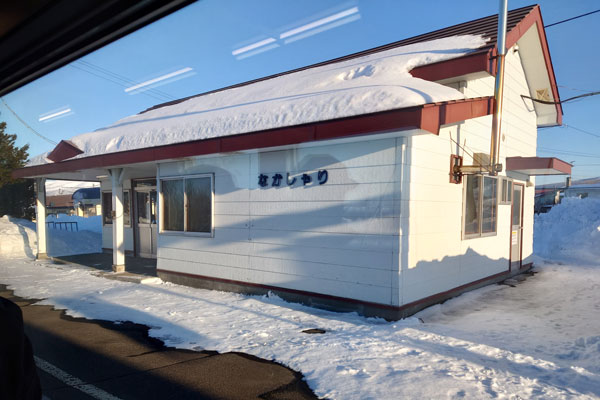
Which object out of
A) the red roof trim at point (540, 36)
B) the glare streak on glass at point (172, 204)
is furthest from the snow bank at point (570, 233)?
the glare streak on glass at point (172, 204)

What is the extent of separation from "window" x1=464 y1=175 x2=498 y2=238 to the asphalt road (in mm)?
5367

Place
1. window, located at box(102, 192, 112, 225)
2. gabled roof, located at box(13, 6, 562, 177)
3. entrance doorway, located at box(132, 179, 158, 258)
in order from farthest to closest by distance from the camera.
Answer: window, located at box(102, 192, 112, 225) < entrance doorway, located at box(132, 179, 158, 258) < gabled roof, located at box(13, 6, 562, 177)

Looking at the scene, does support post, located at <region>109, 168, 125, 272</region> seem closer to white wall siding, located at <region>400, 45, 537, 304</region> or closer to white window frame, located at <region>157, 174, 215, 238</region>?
white window frame, located at <region>157, 174, 215, 238</region>

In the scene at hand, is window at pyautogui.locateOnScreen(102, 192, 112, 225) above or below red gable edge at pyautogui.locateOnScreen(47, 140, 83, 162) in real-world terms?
below

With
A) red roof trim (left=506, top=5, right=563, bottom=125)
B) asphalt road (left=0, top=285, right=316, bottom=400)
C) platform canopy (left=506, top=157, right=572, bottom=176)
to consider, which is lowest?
asphalt road (left=0, top=285, right=316, bottom=400)

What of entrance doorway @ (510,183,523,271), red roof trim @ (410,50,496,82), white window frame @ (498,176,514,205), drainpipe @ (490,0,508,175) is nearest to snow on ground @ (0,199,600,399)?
entrance doorway @ (510,183,523,271)

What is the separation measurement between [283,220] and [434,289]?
9.75 ft

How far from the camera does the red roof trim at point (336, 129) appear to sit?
206 inches

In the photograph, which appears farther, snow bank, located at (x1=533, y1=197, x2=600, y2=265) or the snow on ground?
snow bank, located at (x1=533, y1=197, x2=600, y2=265)

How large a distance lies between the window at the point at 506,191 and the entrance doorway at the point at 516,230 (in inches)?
20.2

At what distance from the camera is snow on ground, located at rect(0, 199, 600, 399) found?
12.6ft

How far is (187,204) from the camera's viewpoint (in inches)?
348

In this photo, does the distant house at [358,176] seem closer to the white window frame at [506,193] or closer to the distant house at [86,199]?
the white window frame at [506,193]

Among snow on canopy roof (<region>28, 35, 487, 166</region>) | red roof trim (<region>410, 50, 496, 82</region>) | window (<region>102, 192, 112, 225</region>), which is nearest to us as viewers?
snow on canopy roof (<region>28, 35, 487, 166</region>)
